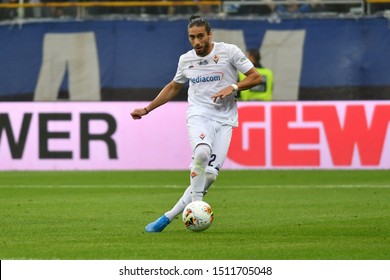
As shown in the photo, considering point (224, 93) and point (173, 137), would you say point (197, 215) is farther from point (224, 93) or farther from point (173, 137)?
point (173, 137)

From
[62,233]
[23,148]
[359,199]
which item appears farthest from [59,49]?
[62,233]

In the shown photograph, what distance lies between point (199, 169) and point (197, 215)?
1.59 ft

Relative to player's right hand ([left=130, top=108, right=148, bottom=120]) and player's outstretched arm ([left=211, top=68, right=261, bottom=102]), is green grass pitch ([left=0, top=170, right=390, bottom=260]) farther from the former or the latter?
player's outstretched arm ([left=211, top=68, right=261, bottom=102])

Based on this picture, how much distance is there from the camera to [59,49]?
25203mm

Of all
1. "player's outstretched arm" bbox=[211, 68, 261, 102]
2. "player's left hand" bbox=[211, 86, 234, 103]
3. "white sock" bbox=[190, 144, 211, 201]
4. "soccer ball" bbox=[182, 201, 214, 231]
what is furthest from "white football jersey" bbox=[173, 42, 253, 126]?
"soccer ball" bbox=[182, 201, 214, 231]

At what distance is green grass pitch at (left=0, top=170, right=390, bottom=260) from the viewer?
11117mm

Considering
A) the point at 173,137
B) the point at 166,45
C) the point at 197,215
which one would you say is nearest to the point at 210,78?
the point at 197,215

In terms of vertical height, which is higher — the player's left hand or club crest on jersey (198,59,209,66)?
club crest on jersey (198,59,209,66)

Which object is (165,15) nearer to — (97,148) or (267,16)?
(267,16)

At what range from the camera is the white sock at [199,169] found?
12.6m

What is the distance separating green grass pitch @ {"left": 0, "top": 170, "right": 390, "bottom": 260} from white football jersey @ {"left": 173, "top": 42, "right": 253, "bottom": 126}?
1260 millimetres

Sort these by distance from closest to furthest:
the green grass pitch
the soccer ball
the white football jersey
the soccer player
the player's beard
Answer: the green grass pitch → the soccer ball → the soccer player → the player's beard → the white football jersey

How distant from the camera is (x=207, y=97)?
13062 mm
